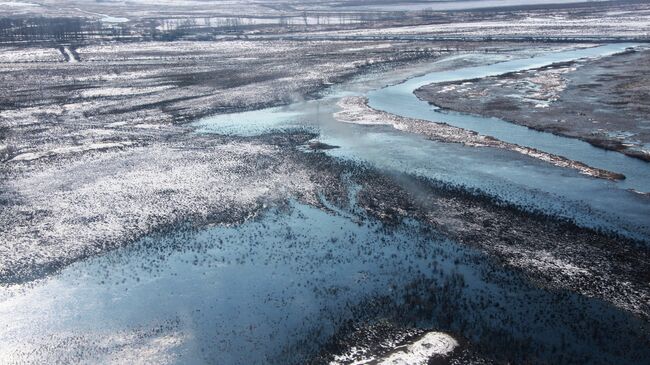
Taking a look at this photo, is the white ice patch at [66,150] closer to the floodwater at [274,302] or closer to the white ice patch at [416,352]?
the floodwater at [274,302]

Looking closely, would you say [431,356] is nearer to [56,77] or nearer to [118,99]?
[118,99]

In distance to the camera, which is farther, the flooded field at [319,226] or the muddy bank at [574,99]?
the muddy bank at [574,99]

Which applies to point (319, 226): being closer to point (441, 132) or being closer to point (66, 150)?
point (441, 132)

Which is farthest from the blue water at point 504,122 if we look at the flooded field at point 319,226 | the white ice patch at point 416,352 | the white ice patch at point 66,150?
the white ice patch at point 66,150

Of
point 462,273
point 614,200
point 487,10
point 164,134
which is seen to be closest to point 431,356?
point 462,273

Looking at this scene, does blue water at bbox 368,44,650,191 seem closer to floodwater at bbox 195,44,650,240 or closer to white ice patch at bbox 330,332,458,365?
floodwater at bbox 195,44,650,240

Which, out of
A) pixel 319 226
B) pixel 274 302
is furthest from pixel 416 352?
pixel 319 226
